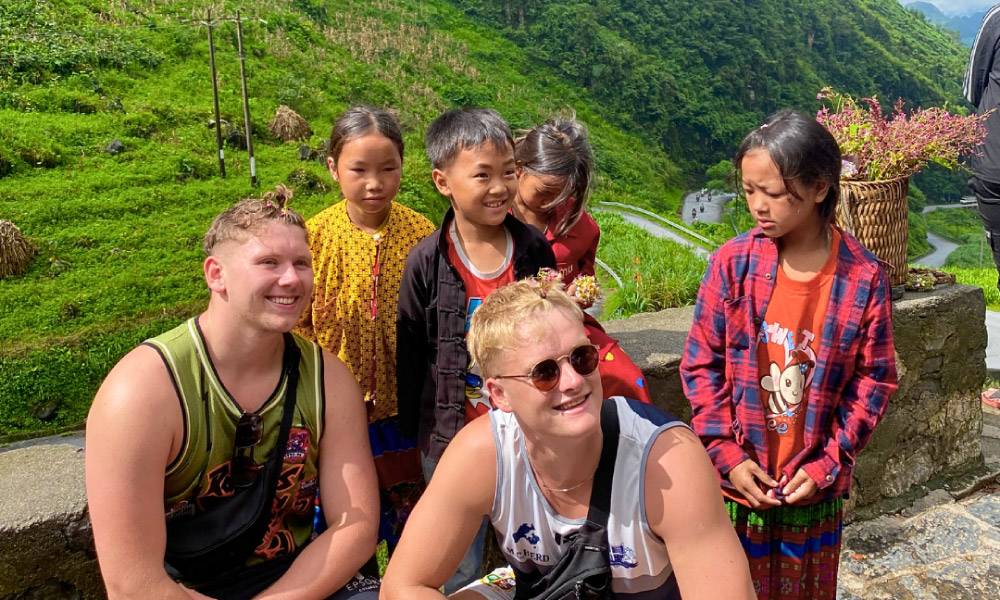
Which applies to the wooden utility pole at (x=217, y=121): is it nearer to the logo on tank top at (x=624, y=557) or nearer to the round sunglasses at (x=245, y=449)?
the round sunglasses at (x=245, y=449)

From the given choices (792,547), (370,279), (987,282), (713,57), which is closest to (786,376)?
(792,547)

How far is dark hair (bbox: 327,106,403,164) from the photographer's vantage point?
8.56 ft

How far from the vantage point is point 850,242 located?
2373 millimetres

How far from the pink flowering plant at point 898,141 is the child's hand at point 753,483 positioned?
1.55 metres

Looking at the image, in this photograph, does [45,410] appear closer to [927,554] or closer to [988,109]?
[927,554]

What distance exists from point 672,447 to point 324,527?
1.08 m

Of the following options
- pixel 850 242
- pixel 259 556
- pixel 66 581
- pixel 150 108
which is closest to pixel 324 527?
pixel 259 556

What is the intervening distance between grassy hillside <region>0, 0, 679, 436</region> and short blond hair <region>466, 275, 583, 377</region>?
26.2ft

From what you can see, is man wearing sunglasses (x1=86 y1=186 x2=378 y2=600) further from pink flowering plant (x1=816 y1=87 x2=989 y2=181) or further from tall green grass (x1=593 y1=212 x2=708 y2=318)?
tall green grass (x1=593 y1=212 x2=708 y2=318)

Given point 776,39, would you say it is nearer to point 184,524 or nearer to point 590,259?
point 590,259

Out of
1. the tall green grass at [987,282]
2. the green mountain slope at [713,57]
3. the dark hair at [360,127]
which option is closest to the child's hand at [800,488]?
the dark hair at [360,127]

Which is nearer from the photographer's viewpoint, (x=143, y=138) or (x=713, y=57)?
(x=143, y=138)

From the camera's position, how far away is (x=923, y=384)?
386 centimetres

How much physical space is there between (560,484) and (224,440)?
33.8 inches
